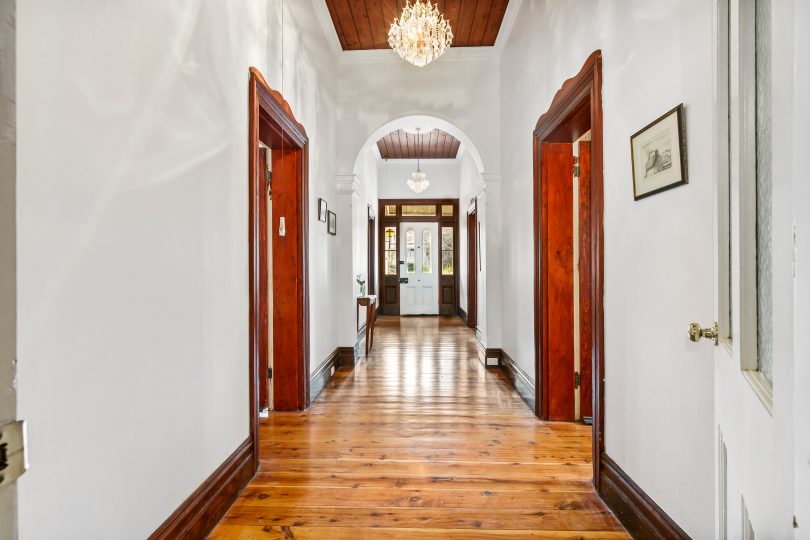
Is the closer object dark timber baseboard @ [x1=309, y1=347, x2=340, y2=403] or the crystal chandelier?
the crystal chandelier

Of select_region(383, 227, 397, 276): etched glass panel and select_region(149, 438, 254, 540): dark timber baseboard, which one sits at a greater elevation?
select_region(383, 227, 397, 276): etched glass panel

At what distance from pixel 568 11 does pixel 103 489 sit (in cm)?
323

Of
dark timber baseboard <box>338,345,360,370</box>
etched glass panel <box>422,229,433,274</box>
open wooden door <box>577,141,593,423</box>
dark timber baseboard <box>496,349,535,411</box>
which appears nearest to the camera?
open wooden door <box>577,141,593,423</box>

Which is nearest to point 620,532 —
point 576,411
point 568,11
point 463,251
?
point 576,411

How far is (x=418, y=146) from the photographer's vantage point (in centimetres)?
849

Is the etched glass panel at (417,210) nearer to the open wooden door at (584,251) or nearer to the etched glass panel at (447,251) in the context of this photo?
the etched glass panel at (447,251)

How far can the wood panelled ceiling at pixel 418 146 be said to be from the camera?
7.75m

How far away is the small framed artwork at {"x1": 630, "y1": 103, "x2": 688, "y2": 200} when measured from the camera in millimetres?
1526

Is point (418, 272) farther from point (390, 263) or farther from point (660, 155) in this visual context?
point (660, 155)

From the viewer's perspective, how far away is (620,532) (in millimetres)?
1876

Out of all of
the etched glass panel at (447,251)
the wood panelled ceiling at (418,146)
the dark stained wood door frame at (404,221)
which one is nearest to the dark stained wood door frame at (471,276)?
the wood panelled ceiling at (418,146)

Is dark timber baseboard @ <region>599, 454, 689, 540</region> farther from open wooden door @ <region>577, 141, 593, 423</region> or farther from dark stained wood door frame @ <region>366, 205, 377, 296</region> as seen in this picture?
dark stained wood door frame @ <region>366, 205, 377, 296</region>

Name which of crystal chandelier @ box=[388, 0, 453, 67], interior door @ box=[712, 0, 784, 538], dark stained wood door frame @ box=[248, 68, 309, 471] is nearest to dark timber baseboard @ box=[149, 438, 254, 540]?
dark stained wood door frame @ box=[248, 68, 309, 471]

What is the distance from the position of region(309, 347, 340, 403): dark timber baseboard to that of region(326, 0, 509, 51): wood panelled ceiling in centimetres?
333
